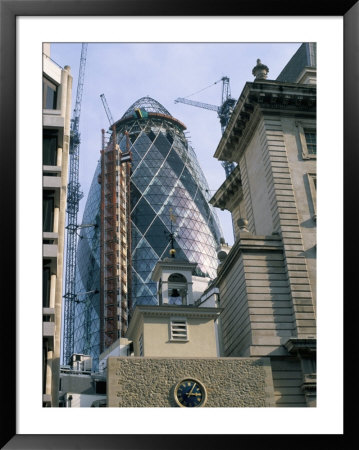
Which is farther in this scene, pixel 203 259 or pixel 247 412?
pixel 203 259

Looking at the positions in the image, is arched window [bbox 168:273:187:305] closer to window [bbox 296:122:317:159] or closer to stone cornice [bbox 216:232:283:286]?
stone cornice [bbox 216:232:283:286]

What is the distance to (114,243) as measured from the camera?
85000 mm

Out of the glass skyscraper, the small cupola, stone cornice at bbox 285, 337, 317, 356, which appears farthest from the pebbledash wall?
the glass skyscraper

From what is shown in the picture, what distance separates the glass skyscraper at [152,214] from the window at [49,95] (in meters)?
64.5

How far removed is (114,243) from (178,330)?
5512cm

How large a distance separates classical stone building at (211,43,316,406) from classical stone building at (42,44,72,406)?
8346mm

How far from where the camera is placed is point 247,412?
42.7 feet

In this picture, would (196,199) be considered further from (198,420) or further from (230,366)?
(198,420)

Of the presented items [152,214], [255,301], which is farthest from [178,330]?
[152,214]

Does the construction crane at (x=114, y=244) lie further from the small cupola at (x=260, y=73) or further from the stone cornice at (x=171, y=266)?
the small cupola at (x=260, y=73)

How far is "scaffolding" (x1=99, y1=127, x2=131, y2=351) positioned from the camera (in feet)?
261
